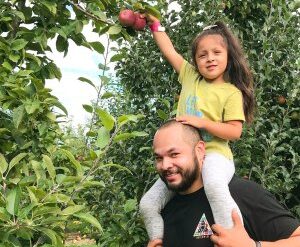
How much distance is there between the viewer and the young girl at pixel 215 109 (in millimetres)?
2242

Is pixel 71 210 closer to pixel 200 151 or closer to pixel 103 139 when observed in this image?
pixel 103 139

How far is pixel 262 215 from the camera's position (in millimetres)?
2271

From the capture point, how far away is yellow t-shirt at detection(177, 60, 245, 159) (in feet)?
8.17

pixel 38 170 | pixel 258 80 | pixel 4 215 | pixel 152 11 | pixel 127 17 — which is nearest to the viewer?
pixel 4 215

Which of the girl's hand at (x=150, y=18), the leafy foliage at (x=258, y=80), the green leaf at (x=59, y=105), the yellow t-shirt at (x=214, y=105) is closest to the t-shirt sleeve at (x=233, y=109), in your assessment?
the yellow t-shirt at (x=214, y=105)

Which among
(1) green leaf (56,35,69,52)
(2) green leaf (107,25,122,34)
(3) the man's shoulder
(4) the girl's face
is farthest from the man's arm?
(1) green leaf (56,35,69,52)

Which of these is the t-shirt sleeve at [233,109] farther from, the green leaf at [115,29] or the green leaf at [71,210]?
the green leaf at [71,210]

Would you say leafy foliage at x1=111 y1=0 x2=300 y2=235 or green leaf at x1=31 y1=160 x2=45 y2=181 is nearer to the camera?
green leaf at x1=31 y1=160 x2=45 y2=181

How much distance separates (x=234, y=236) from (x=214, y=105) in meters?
0.72

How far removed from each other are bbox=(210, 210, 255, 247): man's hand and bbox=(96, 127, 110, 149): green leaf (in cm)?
66

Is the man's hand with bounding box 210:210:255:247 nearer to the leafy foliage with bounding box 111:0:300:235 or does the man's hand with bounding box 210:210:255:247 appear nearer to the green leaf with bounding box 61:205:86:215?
the green leaf with bounding box 61:205:86:215

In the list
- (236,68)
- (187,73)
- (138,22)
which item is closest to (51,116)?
(138,22)

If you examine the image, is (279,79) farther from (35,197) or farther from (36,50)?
(35,197)

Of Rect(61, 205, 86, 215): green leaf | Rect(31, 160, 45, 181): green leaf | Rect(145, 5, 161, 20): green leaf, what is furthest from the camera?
Rect(145, 5, 161, 20): green leaf
